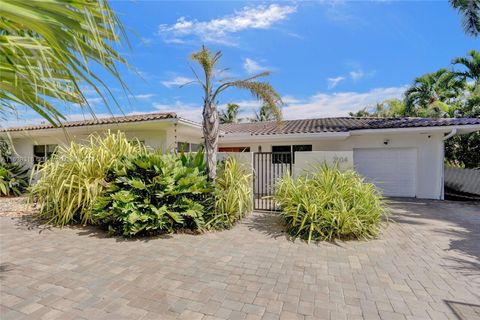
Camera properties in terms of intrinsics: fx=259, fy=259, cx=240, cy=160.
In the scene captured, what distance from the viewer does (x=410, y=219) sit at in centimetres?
787

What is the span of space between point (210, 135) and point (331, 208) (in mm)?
3551

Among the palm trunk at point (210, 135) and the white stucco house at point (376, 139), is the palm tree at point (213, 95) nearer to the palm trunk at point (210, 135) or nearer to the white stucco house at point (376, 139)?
the palm trunk at point (210, 135)

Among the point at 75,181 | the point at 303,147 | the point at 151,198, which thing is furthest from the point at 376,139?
the point at 75,181

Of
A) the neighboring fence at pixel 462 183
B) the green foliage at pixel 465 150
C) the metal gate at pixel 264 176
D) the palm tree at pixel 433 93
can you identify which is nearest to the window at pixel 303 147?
the metal gate at pixel 264 176

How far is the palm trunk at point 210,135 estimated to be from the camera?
6.98 meters

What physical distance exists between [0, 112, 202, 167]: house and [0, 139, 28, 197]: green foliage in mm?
654

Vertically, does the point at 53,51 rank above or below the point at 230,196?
above

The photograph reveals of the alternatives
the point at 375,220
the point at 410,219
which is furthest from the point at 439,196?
the point at 375,220

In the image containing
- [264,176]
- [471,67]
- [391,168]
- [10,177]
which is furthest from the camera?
[471,67]

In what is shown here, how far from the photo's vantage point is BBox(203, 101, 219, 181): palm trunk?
6.98m

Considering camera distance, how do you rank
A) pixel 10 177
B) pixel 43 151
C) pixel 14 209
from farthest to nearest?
pixel 43 151, pixel 10 177, pixel 14 209

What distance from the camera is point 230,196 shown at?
685 cm

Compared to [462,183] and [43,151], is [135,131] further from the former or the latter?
[462,183]

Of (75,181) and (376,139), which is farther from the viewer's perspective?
(376,139)
